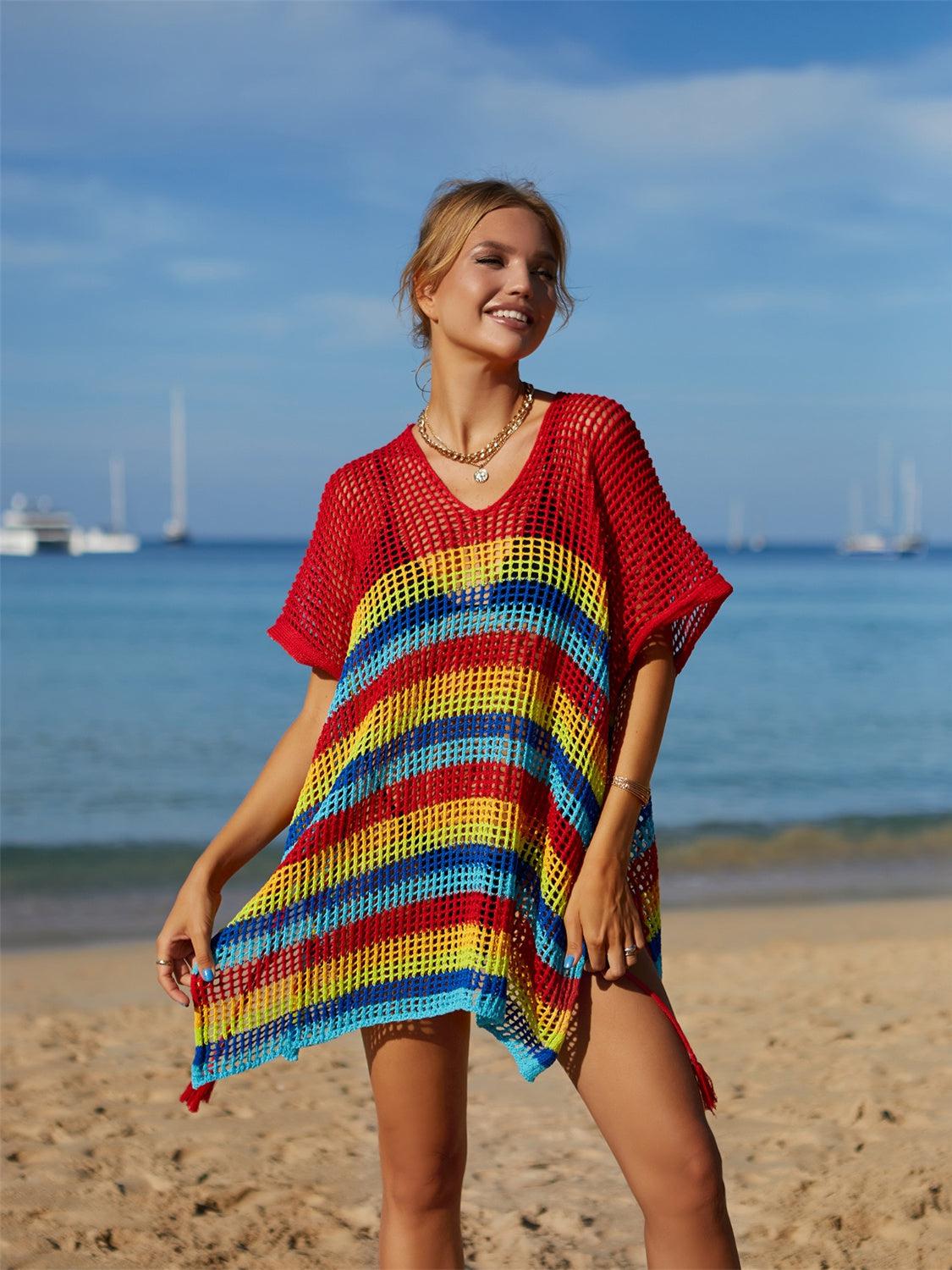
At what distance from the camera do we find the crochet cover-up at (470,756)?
198 centimetres

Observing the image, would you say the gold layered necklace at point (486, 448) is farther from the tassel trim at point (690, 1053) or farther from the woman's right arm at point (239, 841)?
the tassel trim at point (690, 1053)

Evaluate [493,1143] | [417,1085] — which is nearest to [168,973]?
[417,1085]

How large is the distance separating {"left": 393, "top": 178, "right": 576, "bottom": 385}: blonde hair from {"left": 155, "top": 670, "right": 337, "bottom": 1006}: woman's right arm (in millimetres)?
642

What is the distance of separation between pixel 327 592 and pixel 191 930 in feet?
1.82

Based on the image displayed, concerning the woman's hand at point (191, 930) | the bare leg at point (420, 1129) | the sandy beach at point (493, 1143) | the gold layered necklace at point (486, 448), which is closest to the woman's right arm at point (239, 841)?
the woman's hand at point (191, 930)

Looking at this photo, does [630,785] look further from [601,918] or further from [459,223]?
[459,223]

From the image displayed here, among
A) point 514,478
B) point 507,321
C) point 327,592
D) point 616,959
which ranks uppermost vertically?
point 507,321

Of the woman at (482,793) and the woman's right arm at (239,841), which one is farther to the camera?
the woman's right arm at (239,841)

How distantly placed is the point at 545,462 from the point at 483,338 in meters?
0.20

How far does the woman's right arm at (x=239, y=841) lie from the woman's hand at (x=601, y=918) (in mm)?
491

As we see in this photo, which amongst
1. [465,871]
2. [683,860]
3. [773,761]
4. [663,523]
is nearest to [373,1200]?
[465,871]

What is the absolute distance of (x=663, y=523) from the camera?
2.01 metres

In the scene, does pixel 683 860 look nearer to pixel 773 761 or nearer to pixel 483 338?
pixel 773 761

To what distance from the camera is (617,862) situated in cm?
192
